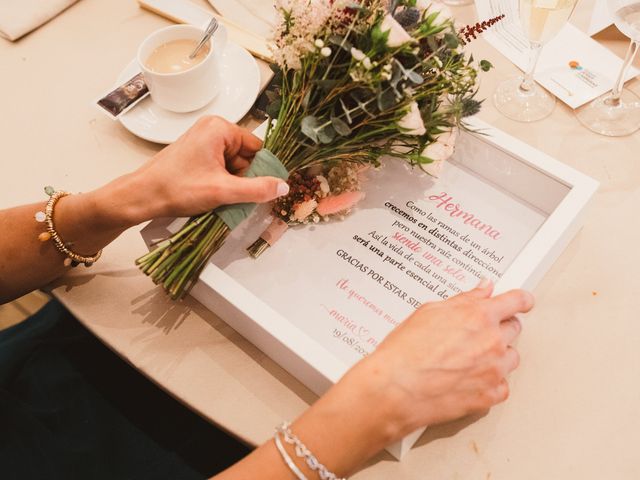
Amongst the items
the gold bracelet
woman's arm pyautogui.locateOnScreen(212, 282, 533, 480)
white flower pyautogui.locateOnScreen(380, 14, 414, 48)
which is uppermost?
white flower pyautogui.locateOnScreen(380, 14, 414, 48)

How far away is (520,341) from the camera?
92 cm

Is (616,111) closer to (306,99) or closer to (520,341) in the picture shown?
(520,341)

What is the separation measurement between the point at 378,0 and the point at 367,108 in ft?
0.55

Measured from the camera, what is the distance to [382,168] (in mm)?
1085

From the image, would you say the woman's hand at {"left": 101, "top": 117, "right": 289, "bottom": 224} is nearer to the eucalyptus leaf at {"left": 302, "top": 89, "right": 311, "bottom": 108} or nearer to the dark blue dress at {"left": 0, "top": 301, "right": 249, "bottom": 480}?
the eucalyptus leaf at {"left": 302, "top": 89, "right": 311, "bottom": 108}

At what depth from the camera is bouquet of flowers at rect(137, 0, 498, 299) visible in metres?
0.85

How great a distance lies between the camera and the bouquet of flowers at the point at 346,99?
Result: 2.78ft

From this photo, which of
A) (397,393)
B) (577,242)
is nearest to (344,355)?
(397,393)

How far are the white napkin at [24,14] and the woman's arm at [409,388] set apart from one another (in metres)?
1.22

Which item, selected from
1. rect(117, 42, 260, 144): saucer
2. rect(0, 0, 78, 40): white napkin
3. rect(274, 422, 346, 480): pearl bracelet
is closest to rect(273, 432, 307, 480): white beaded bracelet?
rect(274, 422, 346, 480): pearl bracelet

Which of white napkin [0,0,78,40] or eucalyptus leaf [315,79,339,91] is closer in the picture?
eucalyptus leaf [315,79,339,91]

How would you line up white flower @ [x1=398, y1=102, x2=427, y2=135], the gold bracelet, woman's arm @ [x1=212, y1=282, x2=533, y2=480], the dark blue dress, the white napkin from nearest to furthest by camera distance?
woman's arm @ [x1=212, y1=282, x2=533, y2=480]
white flower @ [x1=398, y1=102, x2=427, y2=135]
the gold bracelet
the dark blue dress
the white napkin

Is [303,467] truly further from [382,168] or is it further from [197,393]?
[382,168]

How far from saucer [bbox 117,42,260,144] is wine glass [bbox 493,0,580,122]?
22.1 inches
